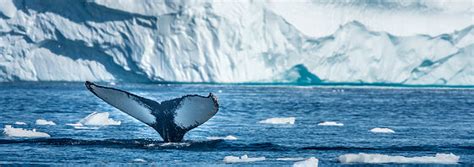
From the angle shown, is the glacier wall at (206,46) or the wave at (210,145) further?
the glacier wall at (206,46)

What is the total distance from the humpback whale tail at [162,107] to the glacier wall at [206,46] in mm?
35624

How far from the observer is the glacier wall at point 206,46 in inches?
2213

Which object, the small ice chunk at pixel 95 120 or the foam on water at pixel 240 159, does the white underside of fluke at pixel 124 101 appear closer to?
the foam on water at pixel 240 159

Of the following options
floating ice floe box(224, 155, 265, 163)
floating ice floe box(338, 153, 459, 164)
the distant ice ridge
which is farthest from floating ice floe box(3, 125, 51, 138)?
floating ice floe box(338, 153, 459, 164)

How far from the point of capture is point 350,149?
2272 cm

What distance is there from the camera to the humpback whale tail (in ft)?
63.0

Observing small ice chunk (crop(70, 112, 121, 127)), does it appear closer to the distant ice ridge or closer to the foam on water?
the distant ice ridge

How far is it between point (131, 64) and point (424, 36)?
16.1m

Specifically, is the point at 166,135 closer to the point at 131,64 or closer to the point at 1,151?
the point at 1,151

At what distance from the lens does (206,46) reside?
185ft

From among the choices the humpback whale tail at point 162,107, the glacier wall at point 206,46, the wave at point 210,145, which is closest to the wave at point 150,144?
the wave at point 210,145

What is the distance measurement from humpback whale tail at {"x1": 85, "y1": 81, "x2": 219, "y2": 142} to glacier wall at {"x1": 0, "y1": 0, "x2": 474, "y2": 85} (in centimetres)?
3562

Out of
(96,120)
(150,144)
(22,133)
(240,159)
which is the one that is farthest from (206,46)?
(240,159)

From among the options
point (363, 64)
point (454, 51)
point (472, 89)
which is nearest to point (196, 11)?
point (363, 64)
